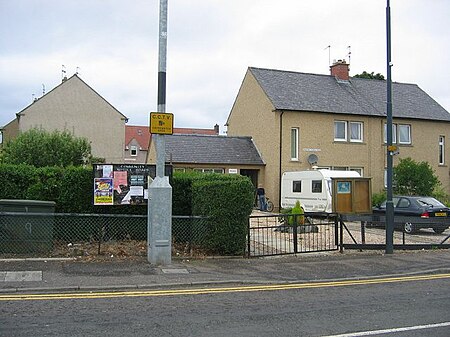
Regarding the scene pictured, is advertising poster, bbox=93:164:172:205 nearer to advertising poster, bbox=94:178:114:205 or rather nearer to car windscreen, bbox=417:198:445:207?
advertising poster, bbox=94:178:114:205

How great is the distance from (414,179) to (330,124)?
631cm

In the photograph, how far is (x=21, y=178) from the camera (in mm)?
13219

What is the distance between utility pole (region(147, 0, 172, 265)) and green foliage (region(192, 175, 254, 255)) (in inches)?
56.8

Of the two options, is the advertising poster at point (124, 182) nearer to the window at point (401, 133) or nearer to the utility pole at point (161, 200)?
the utility pole at point (161, 200)

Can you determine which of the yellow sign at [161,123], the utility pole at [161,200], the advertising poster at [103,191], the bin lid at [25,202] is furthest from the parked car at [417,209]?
the bin lid at [25,202]

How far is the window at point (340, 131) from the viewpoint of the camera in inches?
1351

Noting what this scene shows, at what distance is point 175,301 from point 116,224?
18.5 ft

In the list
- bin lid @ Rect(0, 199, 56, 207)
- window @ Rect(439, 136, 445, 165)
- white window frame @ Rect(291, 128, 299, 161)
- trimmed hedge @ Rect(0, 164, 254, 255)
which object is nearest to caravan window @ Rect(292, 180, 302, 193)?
white window frame @ Rect(291, 128, 299, 161)

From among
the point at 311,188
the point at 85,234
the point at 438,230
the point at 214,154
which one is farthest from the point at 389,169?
the point at 214,154

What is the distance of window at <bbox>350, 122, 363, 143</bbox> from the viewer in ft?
114

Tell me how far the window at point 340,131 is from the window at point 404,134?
4494 mm

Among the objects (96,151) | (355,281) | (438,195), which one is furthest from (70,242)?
(96,151)

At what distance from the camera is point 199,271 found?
438 inches

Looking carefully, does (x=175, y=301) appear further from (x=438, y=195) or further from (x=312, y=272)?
(x=438, y=195)
